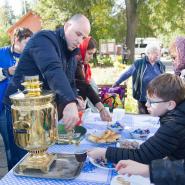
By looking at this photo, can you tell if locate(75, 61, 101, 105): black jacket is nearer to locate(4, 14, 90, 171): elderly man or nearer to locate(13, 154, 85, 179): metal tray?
locate(4, 14, 90, 171): elderly man

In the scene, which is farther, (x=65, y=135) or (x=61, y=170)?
(x=65, y=135)

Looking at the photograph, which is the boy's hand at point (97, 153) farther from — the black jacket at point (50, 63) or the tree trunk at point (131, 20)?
the tree trunk at point (131, 20)

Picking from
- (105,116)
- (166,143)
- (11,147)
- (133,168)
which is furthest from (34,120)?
(11,147)

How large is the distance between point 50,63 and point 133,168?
27.5 inches

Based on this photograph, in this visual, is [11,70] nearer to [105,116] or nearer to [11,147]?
[11,147]

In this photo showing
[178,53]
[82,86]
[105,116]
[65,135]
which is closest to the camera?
[65,135]

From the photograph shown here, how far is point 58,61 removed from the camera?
5.66 ft

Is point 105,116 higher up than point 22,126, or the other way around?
point 22,126

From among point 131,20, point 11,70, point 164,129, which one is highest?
point 131,20

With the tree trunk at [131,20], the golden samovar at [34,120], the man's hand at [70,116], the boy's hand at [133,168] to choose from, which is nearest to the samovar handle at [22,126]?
the golden samovar at [34,120]

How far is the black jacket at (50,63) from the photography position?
1.62 meters

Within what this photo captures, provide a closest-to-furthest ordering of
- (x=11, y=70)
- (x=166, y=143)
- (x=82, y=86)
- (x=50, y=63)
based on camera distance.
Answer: (x=166, y=143)
(x=50, y=63)
(x=82, y=86)
(x=11, y=70)

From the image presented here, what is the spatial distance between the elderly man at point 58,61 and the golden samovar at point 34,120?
0.08 metres

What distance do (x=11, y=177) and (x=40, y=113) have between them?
0.33 m
